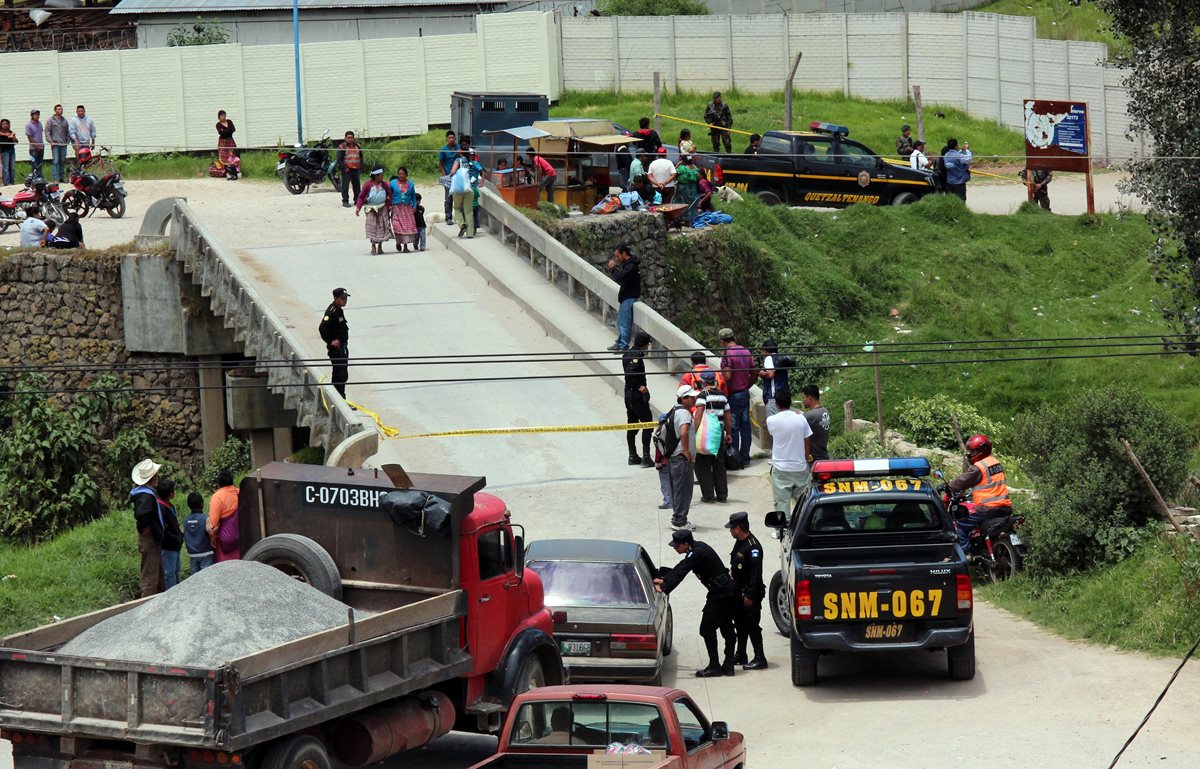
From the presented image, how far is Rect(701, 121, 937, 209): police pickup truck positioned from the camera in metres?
36.6

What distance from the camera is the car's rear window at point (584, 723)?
1027 cm

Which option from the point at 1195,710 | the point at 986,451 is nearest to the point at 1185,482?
the point at 986,451

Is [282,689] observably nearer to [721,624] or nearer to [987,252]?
[721,624]

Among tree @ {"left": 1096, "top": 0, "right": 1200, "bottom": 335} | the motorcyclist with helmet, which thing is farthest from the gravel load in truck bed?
tree @ {"left": 1096, "top": 0, "right": 1200, "bottom": 335}

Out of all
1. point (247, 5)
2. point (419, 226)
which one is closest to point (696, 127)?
point (247, 5)

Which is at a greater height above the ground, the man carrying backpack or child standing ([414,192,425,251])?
child standing ([414,192,425,251])

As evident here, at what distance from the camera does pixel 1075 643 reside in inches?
591

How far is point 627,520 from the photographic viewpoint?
1909 centimetres

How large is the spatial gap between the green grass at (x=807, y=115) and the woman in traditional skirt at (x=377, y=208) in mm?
13742

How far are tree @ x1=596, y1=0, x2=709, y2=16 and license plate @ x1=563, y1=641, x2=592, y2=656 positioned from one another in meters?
38.1

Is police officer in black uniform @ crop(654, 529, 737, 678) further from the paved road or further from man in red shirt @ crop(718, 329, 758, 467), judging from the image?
man in red shirt @ crop(718, 329, 758, 467)

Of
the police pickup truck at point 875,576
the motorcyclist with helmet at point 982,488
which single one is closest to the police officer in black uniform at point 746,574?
the police pickup truck at point 875,576

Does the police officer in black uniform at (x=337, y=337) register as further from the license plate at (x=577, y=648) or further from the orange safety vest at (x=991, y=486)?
the orange safety vest at (x=991, y=486)

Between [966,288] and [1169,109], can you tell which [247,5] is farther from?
[1169,109]
